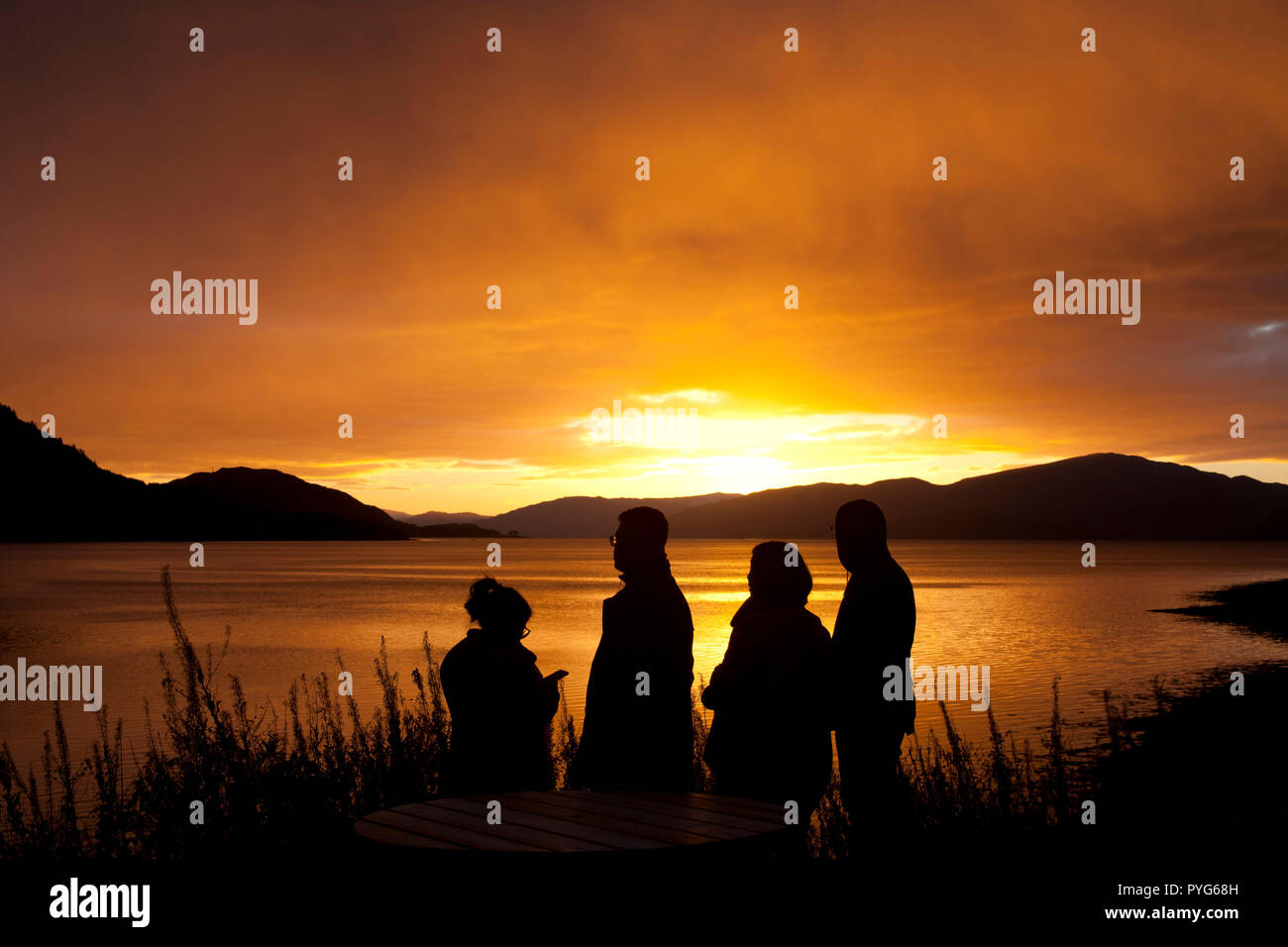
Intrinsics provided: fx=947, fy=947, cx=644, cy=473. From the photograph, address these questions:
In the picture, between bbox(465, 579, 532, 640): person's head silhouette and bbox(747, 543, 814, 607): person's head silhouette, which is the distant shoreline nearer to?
bbox(747, 543, 814, 607): person's head silhouette

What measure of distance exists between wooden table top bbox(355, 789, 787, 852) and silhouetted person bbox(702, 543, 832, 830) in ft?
Answer: 1.70

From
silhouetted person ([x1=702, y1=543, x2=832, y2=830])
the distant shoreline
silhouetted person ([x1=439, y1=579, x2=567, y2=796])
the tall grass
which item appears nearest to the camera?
silhouetted person ([x1=702, y1=543, x2=832, y2=830])

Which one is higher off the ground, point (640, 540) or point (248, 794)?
point (640, 540)

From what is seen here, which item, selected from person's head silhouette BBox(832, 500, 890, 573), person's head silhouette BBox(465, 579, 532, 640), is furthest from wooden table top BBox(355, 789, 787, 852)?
person's head silhouette BBox(832, 500, 890, 573)

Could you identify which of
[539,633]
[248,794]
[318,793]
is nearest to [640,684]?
[318,793]

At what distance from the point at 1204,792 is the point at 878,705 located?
8.81 m

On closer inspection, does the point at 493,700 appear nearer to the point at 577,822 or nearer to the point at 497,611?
the point at 497,611

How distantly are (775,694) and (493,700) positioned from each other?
1457 mm

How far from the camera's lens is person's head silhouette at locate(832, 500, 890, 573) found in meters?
5.23

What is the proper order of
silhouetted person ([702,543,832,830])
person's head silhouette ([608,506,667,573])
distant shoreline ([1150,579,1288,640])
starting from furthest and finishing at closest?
distant shoreline ([1150,579,1288,640]), person's head silhouette ([608,506,667,573]), silhouetted person ([702,543,832,830])

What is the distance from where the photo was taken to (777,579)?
4.61m
